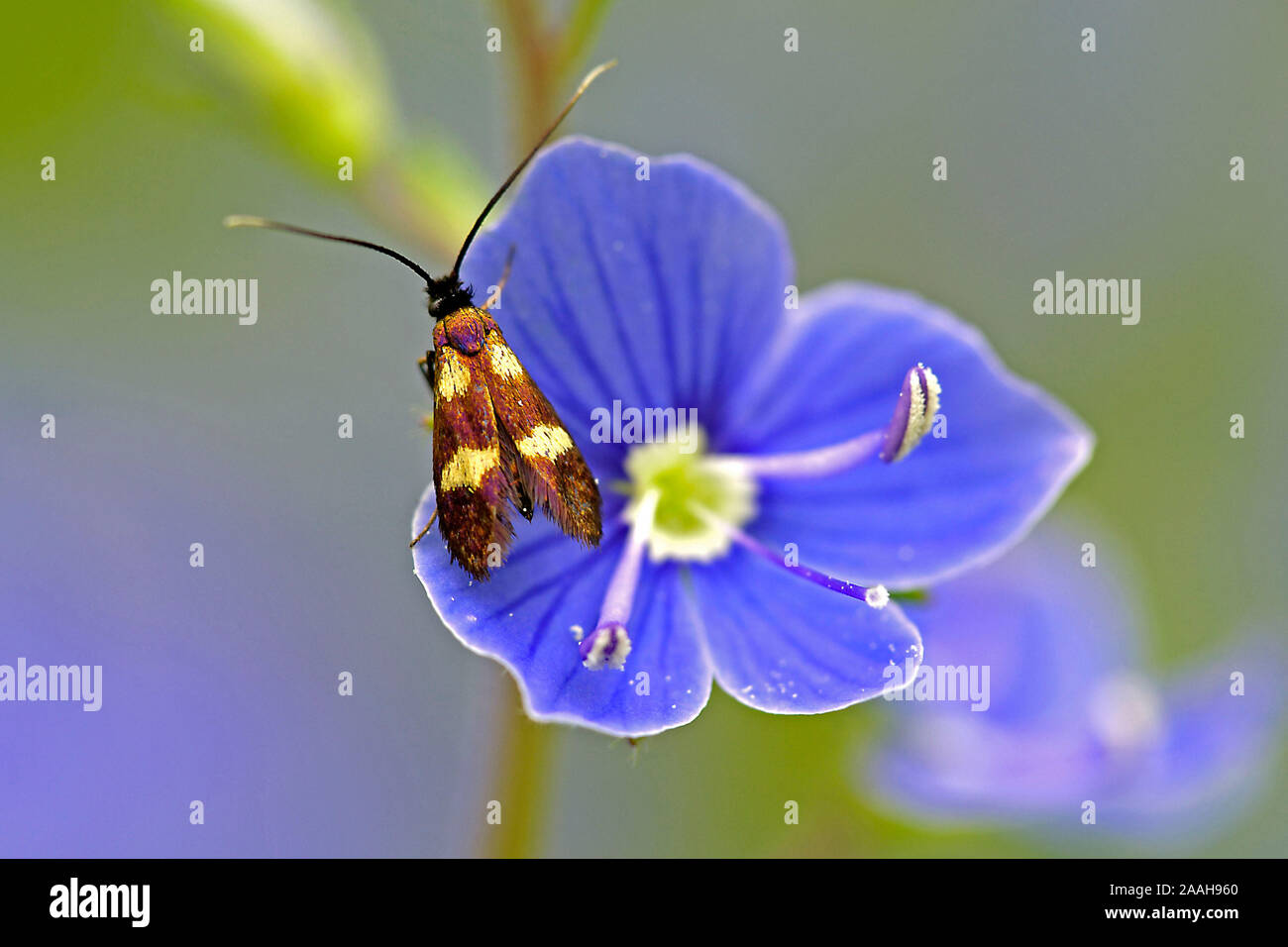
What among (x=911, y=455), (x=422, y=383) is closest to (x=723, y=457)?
(x=911, y=455)

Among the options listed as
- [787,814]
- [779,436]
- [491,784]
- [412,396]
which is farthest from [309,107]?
[787,814]

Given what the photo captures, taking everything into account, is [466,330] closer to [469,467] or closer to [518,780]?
[469,467]

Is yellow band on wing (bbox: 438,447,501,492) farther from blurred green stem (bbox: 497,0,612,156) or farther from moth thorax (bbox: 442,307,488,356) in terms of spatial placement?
blurred green stem (bbox: 497,0,612,156)

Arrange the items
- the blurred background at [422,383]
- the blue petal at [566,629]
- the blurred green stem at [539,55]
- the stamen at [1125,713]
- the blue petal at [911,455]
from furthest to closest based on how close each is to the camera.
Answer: the blurred background at [422,383] → the stamen at [1125,713] → the blurred green stem at [539,55] → the blue petal at [911,455] → the blue petal at [566,629]

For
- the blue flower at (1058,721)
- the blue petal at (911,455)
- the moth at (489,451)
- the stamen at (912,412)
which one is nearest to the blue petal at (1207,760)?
the blue flower at (1058,721)

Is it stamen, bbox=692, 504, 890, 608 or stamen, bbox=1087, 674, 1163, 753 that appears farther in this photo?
stamen, bbox=1087, 674, 1163, 753

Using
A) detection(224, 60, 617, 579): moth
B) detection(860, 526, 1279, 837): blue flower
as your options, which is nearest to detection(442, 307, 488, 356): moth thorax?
detection(224, 60, 617, 579): moth

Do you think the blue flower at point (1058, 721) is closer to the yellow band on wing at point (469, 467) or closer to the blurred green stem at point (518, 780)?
the blurred green stem at point (518, 780)
